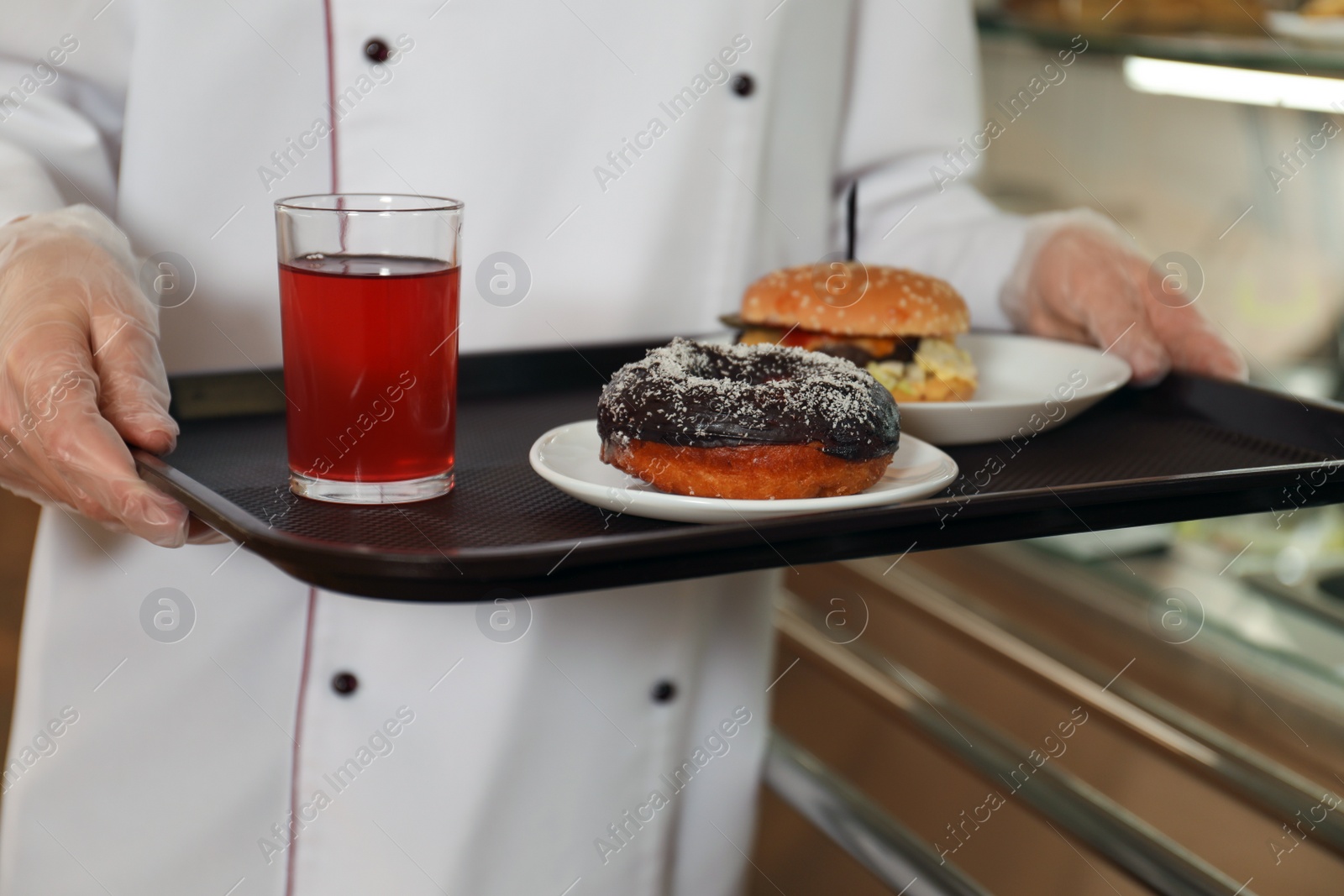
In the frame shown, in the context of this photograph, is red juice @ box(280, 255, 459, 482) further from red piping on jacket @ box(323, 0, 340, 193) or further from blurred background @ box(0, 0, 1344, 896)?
blurred background @ box(0, 0, 1344, 896)

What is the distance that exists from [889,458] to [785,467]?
0.09 meters

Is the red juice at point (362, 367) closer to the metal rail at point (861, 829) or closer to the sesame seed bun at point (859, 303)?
the sesame seed bun at point (859, 303)

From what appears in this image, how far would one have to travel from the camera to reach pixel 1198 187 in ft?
6.12

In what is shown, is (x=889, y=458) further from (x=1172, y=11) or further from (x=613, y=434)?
(x=1172, y=11)

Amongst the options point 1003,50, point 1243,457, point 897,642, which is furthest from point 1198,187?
point 1243,457

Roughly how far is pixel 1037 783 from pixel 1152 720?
294 mm

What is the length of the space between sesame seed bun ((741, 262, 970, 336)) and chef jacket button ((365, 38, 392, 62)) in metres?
0.41

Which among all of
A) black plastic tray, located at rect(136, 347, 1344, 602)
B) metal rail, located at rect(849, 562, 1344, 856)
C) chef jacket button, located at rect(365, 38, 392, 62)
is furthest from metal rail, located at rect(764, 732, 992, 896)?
chef jacket button, located at rect(365, 38, 392, 62)

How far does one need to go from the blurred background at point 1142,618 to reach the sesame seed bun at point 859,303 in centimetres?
47

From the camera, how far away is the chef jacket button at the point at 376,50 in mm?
1024

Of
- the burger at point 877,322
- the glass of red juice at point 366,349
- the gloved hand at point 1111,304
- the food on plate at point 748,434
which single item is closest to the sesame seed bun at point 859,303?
the burger at point 877,322

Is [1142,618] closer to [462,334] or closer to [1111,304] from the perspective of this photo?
[1111,304]

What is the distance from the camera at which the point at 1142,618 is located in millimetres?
1556

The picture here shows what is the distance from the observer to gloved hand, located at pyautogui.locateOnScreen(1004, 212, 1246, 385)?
1052 millimetres
